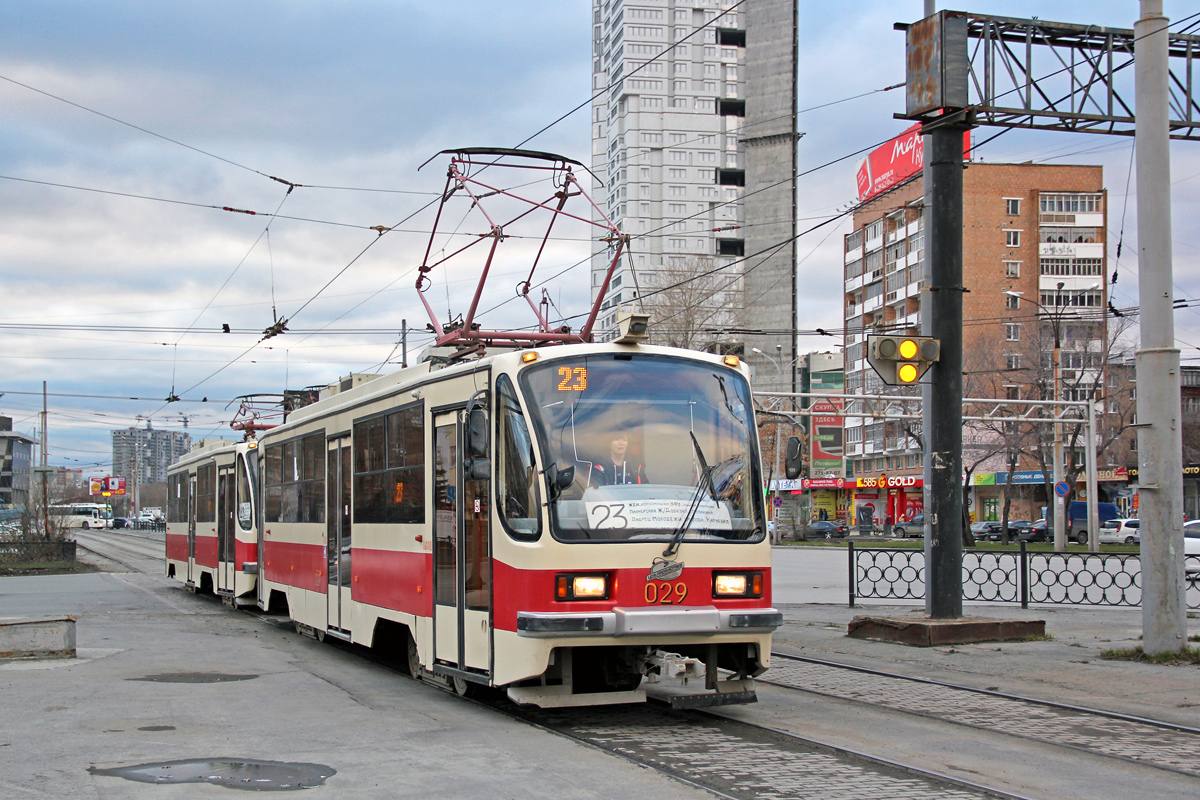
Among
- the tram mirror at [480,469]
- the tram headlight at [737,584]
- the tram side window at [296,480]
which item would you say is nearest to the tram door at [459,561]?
the tram mirror at [480,469]

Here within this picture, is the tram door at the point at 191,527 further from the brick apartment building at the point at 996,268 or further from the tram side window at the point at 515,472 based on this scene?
the brick apartment building at the point at 996,268

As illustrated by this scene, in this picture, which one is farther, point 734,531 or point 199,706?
point 199,706

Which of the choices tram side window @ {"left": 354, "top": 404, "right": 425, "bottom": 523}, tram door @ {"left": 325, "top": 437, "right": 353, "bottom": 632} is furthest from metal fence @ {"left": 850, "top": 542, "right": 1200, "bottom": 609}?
tram side window @ {"left": 354, "top": 404, "right": 425, "bottom": 523}

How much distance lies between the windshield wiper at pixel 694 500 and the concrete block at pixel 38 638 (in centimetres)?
815

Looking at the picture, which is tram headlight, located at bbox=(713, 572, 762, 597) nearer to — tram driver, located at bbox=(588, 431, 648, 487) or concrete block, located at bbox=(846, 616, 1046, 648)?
tram driver, located at bbox=(588, 431, 648, 487)

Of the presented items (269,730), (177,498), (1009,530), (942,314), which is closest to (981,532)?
(1009,530)

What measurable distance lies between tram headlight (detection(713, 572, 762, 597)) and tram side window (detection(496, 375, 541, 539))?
1.45 meters

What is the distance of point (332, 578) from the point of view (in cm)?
1425

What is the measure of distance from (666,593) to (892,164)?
226 feet

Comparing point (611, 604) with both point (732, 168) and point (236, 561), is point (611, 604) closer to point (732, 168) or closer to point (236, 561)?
point (236, 561)

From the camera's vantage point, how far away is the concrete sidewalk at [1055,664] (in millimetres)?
10820

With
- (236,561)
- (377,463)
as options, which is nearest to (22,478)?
(236,561)

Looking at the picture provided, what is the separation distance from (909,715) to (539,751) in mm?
3409

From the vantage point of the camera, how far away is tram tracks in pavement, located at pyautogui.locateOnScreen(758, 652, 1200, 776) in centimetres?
846
